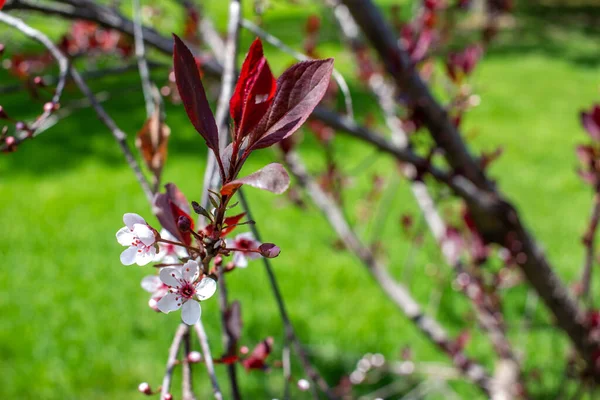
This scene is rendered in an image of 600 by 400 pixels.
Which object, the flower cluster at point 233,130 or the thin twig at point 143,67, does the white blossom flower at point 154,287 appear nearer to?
the flower cluster at point 233,130

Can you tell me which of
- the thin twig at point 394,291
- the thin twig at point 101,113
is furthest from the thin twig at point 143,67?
the thin twig at point 394,291

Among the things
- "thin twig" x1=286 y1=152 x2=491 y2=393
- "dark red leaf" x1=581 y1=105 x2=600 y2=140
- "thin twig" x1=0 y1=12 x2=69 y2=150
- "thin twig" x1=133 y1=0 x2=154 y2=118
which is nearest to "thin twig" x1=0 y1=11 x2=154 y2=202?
"thin twig" x1=0 y1=12 x2=69 y2=150

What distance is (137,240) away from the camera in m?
0.48

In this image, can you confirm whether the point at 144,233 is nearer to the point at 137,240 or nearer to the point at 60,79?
the point at 137,240

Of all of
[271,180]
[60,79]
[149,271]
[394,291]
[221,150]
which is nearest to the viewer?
[271,180]

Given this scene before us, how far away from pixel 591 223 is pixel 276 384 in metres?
1.53

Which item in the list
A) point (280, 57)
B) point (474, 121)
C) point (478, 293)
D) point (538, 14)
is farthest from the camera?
point (538, 14)

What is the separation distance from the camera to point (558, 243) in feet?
12.7

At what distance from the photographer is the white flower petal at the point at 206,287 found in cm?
44

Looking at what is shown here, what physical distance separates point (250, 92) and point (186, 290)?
0.16 m

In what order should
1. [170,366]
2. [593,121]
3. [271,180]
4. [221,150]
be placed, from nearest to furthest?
[271,180] < [170,366] < [221,150] < [593,121]

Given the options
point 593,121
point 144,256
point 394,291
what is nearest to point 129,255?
point 144,256

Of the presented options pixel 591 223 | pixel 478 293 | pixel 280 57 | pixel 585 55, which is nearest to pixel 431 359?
pixel 478 293

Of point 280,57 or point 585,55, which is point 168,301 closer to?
point 280,57
